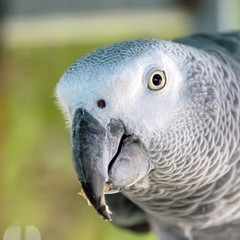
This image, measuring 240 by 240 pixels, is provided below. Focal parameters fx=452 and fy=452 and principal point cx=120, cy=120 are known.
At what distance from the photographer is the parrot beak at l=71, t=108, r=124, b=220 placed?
2.73 feet

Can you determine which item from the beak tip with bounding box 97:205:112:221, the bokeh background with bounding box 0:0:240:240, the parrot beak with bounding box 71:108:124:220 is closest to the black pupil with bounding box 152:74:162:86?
the parrot beak with bounding box 71:108:124:220

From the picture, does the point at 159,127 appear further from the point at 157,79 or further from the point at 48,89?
the point at 48,89

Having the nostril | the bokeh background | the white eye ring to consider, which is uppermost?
the white eye ring

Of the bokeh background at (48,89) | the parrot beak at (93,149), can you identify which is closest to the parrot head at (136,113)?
the parrot beak at (93,149)

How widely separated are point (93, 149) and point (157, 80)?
0.20 m

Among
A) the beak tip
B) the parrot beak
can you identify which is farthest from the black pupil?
the beak tip

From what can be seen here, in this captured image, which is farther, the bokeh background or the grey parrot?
the bokeh background

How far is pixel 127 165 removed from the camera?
0.89 metres

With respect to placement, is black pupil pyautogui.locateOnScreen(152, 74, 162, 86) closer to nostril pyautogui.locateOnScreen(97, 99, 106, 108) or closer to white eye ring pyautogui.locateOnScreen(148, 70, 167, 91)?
white eye ring pyautogui.locateOnScreen(148, 70, 167, 91)

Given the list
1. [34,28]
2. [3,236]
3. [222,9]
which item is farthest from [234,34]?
[34,28]

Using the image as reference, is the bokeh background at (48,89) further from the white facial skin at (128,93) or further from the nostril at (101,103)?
the nostril at (101,103)

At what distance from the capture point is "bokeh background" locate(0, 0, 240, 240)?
2.66m

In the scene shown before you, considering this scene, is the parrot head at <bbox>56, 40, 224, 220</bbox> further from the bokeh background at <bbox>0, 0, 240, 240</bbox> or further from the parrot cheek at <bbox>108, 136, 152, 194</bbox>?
the bokeh background at <bbox>0, 0, 240, 240</bbox>

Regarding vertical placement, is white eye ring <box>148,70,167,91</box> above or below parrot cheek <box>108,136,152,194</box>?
above
